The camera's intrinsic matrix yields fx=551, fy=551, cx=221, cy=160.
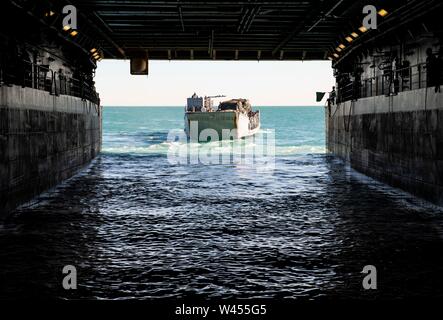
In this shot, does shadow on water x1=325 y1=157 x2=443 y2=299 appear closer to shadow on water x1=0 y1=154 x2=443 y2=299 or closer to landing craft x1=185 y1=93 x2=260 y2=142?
shadow on water x1=0 y1=154 x2=443 y2=299

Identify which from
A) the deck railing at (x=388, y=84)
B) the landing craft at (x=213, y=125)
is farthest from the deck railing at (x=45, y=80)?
the landing craft at (x=213, y=125)

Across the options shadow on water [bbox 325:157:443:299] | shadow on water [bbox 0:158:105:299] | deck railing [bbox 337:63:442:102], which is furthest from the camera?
deck railing [bbox 337:63:442:102]

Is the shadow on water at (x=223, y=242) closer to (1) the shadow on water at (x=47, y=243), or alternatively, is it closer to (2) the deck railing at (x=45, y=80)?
(1) the shadow on water at (x=47, y=243)

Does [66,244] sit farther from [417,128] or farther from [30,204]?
[417,128]

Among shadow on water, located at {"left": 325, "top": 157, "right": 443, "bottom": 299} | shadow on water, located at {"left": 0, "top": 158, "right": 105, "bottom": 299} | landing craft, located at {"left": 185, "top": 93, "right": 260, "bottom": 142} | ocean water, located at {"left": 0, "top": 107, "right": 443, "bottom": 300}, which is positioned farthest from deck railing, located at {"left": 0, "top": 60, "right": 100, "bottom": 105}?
landing craft, located at {"left": 185, "top": 93, "right": 260, "bottom": 142}

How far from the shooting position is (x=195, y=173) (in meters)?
30.7

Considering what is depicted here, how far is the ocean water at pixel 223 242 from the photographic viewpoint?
9523mm

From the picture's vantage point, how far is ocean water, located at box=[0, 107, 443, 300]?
31.2 feet

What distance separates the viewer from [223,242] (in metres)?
13.0

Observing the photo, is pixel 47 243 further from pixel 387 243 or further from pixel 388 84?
pixel 388 84

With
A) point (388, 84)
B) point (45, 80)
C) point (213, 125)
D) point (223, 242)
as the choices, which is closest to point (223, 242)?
point (223, 242)

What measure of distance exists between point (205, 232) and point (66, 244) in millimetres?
3475

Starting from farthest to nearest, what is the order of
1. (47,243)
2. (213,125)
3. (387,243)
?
(213,125) → (47,243) → (387,243)
